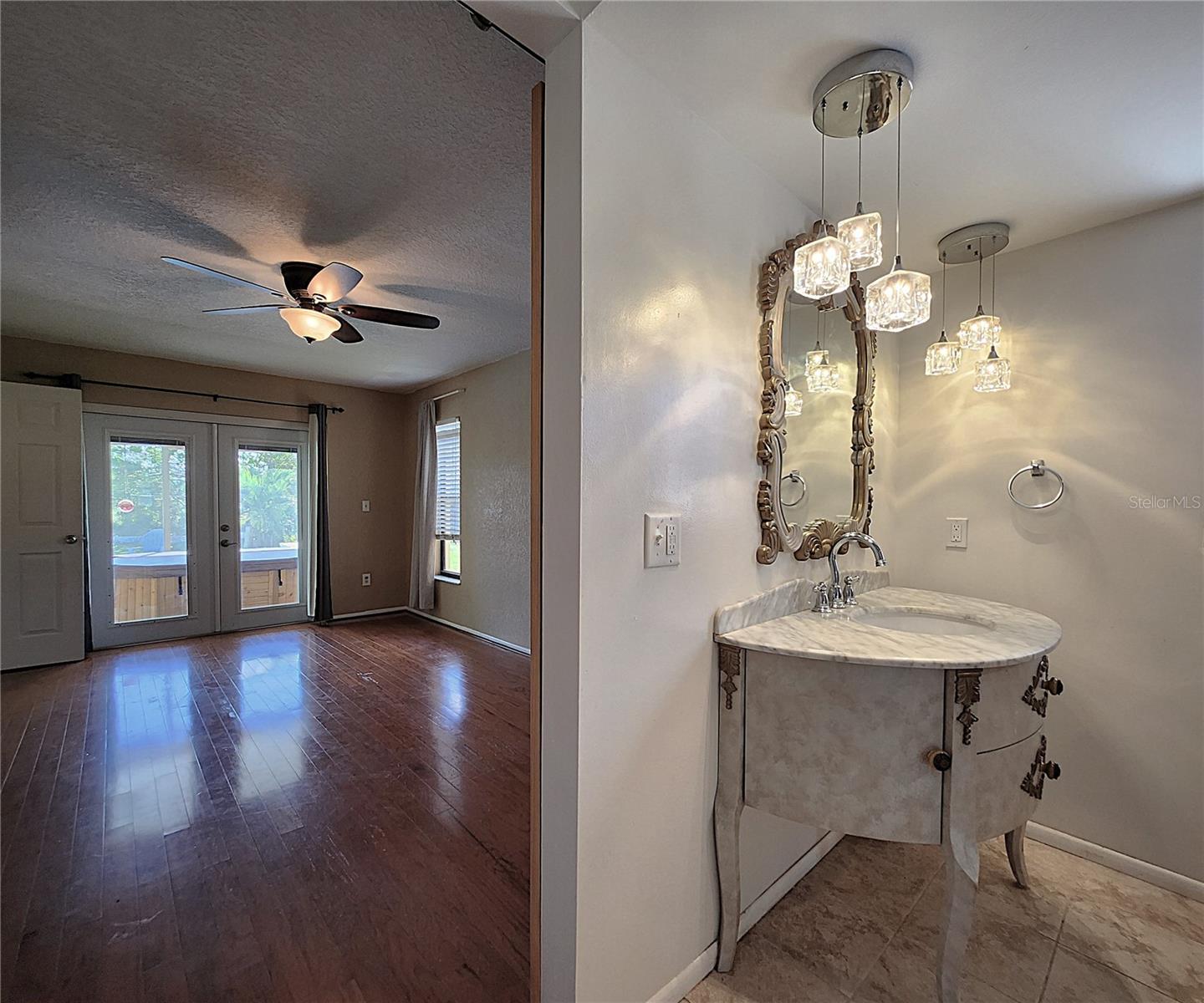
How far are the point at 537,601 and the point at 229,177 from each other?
2.09 meters

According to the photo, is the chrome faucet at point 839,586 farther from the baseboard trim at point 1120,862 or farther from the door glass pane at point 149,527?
the door glass pane at point 149,527

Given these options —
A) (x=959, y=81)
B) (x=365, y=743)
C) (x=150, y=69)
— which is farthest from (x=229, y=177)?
(x=365, y=743)

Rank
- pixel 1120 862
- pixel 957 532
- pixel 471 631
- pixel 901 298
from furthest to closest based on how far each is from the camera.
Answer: pixel 471 631 < pixel 957 532 < pixel 1120 862 < pixel 901 298

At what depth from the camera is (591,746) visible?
120cm

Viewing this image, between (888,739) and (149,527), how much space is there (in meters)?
5.82

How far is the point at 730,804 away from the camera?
4.96ft

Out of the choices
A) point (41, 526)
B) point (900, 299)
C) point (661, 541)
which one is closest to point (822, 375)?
point (900, 299)

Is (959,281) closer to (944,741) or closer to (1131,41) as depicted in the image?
(1131,41)

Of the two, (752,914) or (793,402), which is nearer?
(752,914)

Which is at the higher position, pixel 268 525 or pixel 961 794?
pixel 268 525

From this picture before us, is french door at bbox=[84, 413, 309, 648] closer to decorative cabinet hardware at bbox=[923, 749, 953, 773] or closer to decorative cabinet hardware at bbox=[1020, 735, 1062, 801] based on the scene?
decorative cabinet hardware at bbox=[923, 749, 953, 773]

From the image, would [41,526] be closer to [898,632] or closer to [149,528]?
[149,528]

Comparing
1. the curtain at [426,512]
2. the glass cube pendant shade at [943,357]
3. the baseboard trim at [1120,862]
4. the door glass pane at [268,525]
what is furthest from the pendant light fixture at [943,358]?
the door glass pane at [268,525]

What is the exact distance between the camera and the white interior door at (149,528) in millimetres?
4594
